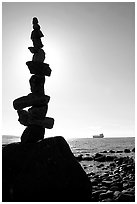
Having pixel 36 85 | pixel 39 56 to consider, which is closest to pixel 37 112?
pixel 36 85

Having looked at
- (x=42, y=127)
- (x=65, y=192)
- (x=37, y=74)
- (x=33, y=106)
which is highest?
(x=37, y=74)

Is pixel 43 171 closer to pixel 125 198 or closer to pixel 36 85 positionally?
pixel 125 198

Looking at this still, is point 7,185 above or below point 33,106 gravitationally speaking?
below

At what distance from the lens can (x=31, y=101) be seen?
9.80 meters

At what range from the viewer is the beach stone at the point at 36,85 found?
1000 centimetres

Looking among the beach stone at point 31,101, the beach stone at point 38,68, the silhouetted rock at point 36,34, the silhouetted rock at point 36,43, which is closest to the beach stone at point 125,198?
the beach stone at point 31,101

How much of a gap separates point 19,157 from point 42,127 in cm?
194

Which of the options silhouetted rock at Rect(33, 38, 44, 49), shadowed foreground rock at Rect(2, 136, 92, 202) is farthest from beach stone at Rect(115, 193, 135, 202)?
silhouetted rock at Rect(33, 38, 44, 49)

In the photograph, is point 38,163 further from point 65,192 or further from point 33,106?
point 33,106

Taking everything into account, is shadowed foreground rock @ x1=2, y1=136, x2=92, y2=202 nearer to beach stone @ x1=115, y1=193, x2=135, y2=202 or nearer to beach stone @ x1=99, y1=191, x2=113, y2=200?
beach stone @ x1=99, y1=191, x2=113, y2=200

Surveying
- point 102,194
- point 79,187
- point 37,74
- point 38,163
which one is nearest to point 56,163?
point 38,163

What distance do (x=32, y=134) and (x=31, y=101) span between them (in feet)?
4.77

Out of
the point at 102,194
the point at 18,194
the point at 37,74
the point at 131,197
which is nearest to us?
the point at 18,194

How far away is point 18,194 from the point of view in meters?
7.38
